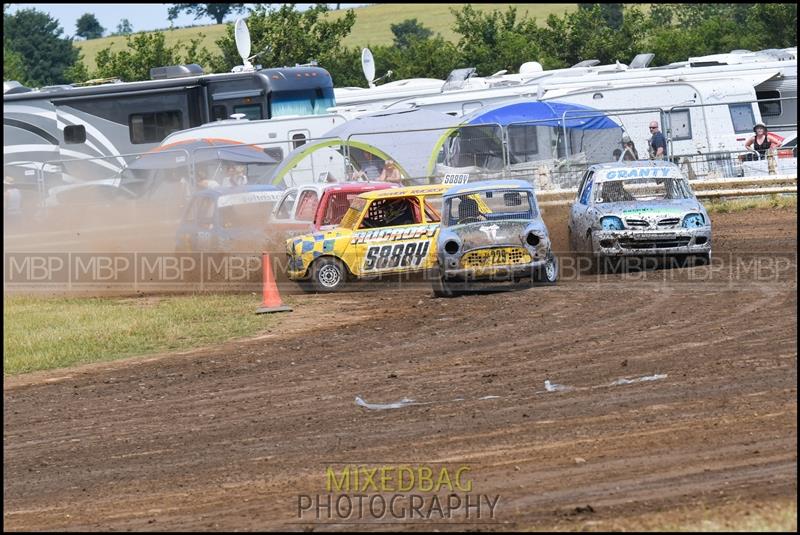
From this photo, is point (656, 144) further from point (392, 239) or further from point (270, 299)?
point (270, 299)

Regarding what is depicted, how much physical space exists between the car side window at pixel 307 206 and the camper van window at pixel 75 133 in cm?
1102

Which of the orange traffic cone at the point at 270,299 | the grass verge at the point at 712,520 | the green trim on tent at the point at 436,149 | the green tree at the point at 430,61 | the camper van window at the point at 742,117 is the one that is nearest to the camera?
the grass verge at the point at 712,520

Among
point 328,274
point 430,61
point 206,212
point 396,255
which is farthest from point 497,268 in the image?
point 430,61

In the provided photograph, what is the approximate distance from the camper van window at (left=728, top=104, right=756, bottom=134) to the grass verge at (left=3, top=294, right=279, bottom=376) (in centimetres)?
1199

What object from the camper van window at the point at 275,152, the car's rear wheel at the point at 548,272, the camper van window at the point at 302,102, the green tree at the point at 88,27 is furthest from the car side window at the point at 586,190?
the green tree at the point at 88,27

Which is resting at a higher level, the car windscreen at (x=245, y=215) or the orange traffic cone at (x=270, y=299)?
the car windscreen at (x=245, y=215)

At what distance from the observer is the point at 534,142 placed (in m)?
24.4

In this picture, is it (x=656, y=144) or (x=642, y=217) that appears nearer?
(x=642, y=217)

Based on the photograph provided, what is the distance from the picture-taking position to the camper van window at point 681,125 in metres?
24.8

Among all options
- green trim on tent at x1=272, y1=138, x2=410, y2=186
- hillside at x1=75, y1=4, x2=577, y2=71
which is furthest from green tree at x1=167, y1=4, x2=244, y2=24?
green trim on tent at x1=272, y1=138, x2=410, y2=186

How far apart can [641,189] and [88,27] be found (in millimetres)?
119877

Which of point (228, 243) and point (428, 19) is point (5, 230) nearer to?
point (228, 243)

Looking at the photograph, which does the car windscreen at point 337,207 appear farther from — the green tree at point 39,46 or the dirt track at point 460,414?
the green tree at point 39,46

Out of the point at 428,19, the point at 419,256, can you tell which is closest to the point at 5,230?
the point at 419,256
